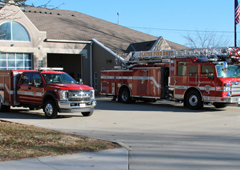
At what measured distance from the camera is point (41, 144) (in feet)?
24.7

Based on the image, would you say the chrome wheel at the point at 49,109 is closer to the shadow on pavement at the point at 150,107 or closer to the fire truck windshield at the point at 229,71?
the shadow on pavement at the point at 150,107

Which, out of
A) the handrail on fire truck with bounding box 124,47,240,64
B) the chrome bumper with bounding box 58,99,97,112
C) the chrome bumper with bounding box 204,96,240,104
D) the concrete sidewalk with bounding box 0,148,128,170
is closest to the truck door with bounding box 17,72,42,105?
the chrome bumper with bounding box 58,99,97,112

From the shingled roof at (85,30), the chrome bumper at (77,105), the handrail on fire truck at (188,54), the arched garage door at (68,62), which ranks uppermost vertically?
the shingled roof at (85,30)

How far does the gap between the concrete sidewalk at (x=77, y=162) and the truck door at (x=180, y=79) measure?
32.8ft

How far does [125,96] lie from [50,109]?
26.0 ft

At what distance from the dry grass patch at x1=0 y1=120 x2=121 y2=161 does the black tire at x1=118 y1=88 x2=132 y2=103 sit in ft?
34.8

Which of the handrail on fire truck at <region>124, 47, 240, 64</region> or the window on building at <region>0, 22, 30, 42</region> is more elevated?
the window on building at <region>0, 22, 30, 42</region>

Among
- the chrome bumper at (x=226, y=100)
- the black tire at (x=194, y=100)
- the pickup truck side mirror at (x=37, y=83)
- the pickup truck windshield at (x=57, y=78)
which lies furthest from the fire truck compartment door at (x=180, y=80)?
the pickup truck side mirror at (x=37, y=83)

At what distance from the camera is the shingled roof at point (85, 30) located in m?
28.2

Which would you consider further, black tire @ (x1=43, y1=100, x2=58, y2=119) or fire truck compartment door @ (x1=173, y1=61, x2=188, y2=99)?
fire truck compartment door @ (x1=173, y1=61, x2=188, y2=99)

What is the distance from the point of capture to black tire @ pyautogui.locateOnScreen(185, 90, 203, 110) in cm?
1556

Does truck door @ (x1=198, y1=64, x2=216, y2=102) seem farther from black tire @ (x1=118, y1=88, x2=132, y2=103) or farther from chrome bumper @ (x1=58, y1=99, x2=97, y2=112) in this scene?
chrome bumper @ (x1=58, y1=99, x2=97, y2=112)

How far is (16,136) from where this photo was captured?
8.37 meters

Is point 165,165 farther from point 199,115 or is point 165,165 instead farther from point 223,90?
point 223,90
